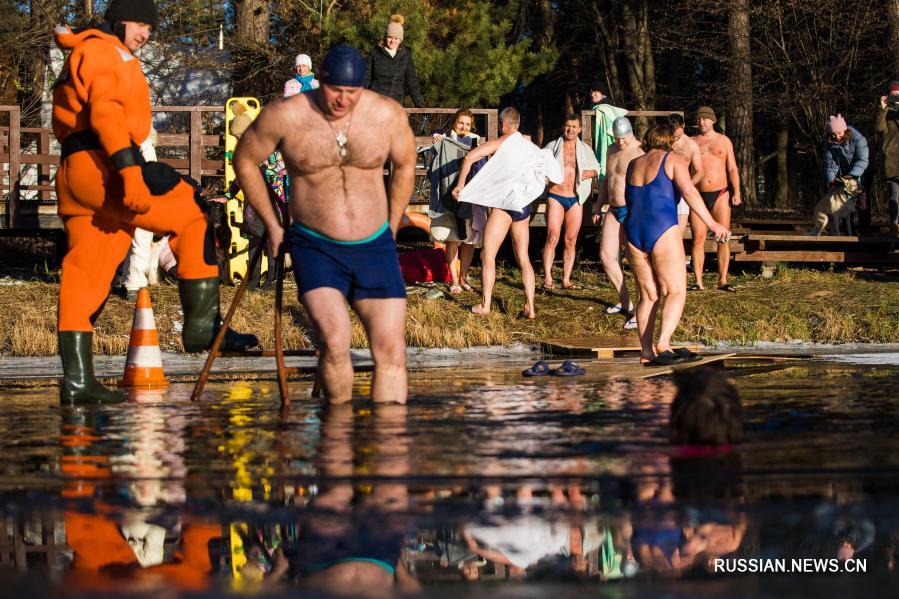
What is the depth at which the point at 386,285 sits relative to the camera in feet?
25.7

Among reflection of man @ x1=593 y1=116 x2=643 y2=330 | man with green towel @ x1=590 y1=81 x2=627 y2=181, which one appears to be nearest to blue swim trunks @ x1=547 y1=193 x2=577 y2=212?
reflection of man @ x1=593 y1=116 x2=643 y2=330

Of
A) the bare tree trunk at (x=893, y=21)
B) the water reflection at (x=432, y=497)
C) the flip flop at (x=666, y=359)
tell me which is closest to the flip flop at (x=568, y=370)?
the flip flop at (x=666, y=359)

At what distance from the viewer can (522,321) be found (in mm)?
14961

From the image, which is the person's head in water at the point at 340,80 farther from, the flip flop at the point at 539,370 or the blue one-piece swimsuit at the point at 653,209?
the blue one-piece swimsuit at the point at 653,209

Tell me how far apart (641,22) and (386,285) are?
2738 centimetres

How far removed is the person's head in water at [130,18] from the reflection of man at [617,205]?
4875mm

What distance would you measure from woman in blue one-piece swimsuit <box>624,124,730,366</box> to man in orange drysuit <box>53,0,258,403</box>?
3.73 meters

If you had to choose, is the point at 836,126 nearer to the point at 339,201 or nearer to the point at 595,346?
the point at 595,346

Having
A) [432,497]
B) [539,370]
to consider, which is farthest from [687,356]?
[432,497]

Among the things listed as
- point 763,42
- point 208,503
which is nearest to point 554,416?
point 208,503

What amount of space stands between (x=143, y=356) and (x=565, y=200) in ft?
23.4

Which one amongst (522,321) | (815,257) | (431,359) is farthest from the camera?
(815,257)

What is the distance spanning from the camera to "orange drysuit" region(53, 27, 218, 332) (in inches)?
331

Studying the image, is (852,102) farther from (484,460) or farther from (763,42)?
(484,460)
